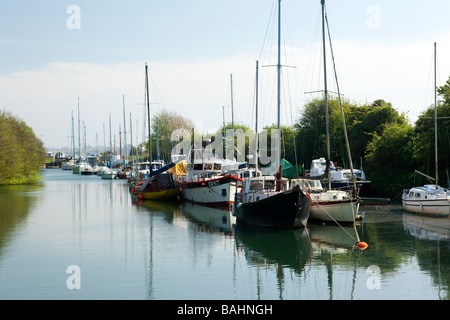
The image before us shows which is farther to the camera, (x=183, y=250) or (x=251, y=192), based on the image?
(x=251, y=192)

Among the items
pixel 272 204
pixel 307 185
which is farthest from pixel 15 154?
pixel 272 204

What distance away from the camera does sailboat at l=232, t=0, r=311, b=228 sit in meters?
29.5

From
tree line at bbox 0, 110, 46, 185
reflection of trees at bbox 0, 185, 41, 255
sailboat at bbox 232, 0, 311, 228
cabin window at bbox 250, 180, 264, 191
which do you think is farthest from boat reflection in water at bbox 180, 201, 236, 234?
tree line at bbox 0, 110, 46, 185

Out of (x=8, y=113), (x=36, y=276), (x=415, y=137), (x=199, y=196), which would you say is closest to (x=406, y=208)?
(x=415, y=137)

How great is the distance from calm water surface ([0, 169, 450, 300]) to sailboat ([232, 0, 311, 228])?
69 centimetres

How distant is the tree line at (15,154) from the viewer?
70562 mm

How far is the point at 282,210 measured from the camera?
99.1ft

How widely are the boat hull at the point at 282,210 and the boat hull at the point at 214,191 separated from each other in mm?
9479

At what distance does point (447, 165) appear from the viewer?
42.5 m

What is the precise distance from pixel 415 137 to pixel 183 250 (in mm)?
28895

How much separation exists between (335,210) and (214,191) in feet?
49.8

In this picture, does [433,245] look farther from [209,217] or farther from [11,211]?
[11,211]

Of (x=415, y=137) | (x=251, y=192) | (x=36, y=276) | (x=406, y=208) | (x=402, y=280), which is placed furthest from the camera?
(x=415, y=137)
